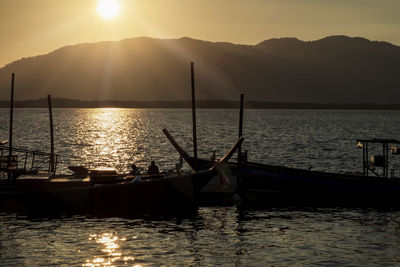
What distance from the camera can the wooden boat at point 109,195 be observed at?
3594 centimetres

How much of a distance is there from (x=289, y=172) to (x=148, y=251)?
616 inches

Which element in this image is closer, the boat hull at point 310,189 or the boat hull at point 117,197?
the boat hull at point 117,197

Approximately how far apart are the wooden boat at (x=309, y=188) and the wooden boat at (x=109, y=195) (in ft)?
11.9

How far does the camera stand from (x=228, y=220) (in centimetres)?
3397

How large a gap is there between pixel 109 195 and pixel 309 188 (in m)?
13.0

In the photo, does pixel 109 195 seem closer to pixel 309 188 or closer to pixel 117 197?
pixel 117 197

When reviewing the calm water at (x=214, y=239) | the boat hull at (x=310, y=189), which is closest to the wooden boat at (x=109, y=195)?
the calm water at (x=214, y=239)

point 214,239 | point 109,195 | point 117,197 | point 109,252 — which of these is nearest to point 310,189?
point 214,239

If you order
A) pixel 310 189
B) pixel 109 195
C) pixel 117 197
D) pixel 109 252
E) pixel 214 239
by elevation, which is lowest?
pixel 214 239

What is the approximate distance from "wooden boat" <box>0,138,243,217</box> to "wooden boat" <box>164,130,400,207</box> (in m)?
3.64

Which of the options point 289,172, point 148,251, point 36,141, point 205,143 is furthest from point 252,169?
point 36,141

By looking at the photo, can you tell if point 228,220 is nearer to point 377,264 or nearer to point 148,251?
point 148,251

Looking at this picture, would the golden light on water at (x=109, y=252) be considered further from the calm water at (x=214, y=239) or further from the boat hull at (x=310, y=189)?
the boat hull at (x=310, y=189)

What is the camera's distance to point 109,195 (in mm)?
36156
